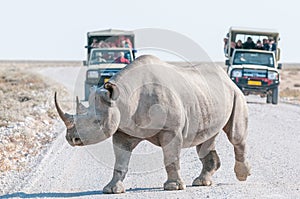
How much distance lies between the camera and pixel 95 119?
27.2 ft

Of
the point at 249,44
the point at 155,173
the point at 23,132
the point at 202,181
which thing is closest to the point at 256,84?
the point at 249,44

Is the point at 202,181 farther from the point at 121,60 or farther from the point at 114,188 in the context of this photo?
the point at 121,60

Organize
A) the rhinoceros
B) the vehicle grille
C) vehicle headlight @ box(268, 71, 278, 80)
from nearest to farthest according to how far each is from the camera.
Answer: the rhinoceros, the vehicle grille, vehicle headlight @ box(268, 71, 278, 80)

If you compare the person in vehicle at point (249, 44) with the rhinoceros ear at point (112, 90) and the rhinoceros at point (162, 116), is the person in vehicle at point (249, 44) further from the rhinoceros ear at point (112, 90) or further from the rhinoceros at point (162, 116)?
the rhinoceros ear at point (112, 90)

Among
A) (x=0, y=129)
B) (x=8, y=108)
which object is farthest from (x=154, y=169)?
(x=8, y=108)

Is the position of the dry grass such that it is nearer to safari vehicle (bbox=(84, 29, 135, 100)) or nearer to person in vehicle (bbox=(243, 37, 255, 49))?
safari vehicle (bbox=(84, 29, 135, 100))

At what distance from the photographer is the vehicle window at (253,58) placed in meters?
29.4

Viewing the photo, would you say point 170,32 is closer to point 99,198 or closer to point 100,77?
point 99,198

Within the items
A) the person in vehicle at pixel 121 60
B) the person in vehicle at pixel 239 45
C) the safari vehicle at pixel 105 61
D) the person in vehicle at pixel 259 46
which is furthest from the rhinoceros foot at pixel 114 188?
the person in vehicle at pixel 259 46

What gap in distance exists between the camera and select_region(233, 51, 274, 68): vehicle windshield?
29.5 m

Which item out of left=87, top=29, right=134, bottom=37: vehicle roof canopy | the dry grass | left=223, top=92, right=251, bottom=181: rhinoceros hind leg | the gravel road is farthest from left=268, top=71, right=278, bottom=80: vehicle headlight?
left=223, top=92, right=251, bottom=181: rhinoceros hind leg

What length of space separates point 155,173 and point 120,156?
7.11 ft

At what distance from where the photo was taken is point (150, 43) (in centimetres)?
1313

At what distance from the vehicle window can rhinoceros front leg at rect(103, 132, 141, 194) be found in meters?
20.5
